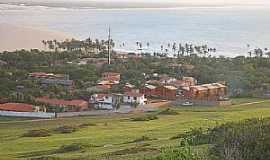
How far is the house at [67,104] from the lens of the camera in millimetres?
29716

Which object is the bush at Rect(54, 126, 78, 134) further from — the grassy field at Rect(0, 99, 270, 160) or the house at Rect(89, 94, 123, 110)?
the house at Rect(89, 94, 123, 110)

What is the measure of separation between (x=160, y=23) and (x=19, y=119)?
7622 centimetres

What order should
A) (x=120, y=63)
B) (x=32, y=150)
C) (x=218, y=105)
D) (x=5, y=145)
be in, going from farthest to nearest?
(x=120, y=63) < (x=218, y=105) < (x=5, y=145) < (x=32, y=150)

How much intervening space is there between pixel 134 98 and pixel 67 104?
13.1 ft

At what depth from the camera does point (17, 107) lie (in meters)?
29.0

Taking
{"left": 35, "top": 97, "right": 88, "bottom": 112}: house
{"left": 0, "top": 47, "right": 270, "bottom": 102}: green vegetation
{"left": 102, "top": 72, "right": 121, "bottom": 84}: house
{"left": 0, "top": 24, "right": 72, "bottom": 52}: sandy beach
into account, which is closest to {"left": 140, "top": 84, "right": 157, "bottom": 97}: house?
{"left": 0, "top": 47, "right": 270, "bottom": 102}: green vegetation

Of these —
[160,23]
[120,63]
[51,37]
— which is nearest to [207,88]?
[120,63]

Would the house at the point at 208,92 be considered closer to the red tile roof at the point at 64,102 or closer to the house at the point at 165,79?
the house at the point at 165,79

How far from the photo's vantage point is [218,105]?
31.8 metres

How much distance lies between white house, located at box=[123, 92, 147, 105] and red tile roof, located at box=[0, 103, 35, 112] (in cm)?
578

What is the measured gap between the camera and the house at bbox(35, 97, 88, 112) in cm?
2972

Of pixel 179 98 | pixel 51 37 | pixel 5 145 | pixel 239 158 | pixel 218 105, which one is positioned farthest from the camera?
pixel 51 37

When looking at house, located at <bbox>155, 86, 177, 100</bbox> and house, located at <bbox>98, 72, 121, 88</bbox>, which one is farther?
house, located at <bbox>98, 72, 121, 88</bbox>

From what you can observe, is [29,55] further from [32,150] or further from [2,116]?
[32,150]
